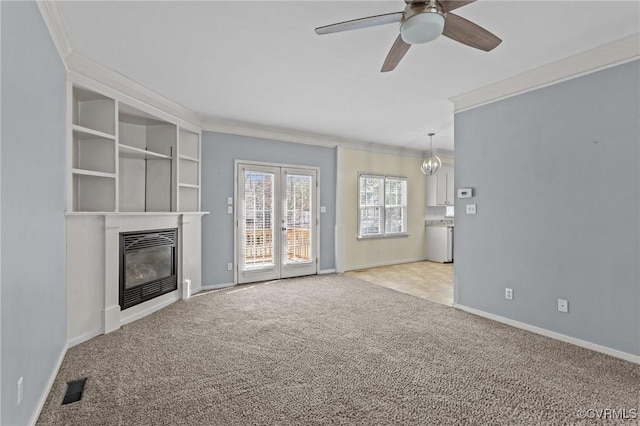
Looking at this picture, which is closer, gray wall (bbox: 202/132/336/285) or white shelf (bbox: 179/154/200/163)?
white shelf (bbox: 179/154/200/163)

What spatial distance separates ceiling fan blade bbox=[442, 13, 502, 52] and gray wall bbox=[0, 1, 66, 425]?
2.32 metres

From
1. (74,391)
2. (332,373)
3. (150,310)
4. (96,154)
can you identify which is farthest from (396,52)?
(150,310)

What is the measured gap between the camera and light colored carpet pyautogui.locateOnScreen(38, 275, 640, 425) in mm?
1971

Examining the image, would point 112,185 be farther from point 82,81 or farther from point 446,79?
point 446,79

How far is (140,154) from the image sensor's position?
418 cm

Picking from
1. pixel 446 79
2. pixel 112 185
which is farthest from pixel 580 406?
pixel 112 185

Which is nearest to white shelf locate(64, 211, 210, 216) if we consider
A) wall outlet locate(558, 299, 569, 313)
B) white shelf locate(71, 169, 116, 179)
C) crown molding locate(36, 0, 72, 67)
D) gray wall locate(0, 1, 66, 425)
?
gray wall locate(0, 1, 66, 425)

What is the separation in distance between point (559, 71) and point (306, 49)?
93.6 inches

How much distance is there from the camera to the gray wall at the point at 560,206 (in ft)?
8.75

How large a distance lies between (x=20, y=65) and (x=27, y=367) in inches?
66.1

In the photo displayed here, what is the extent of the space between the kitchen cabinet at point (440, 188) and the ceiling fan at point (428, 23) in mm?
5744

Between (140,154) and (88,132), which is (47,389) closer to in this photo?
(88,132)

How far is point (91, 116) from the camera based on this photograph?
11.1 feet

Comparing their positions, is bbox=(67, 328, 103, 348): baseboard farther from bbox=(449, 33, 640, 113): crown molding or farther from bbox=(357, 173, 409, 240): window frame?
bbox=(449, 33, 640, 113): crown molding
